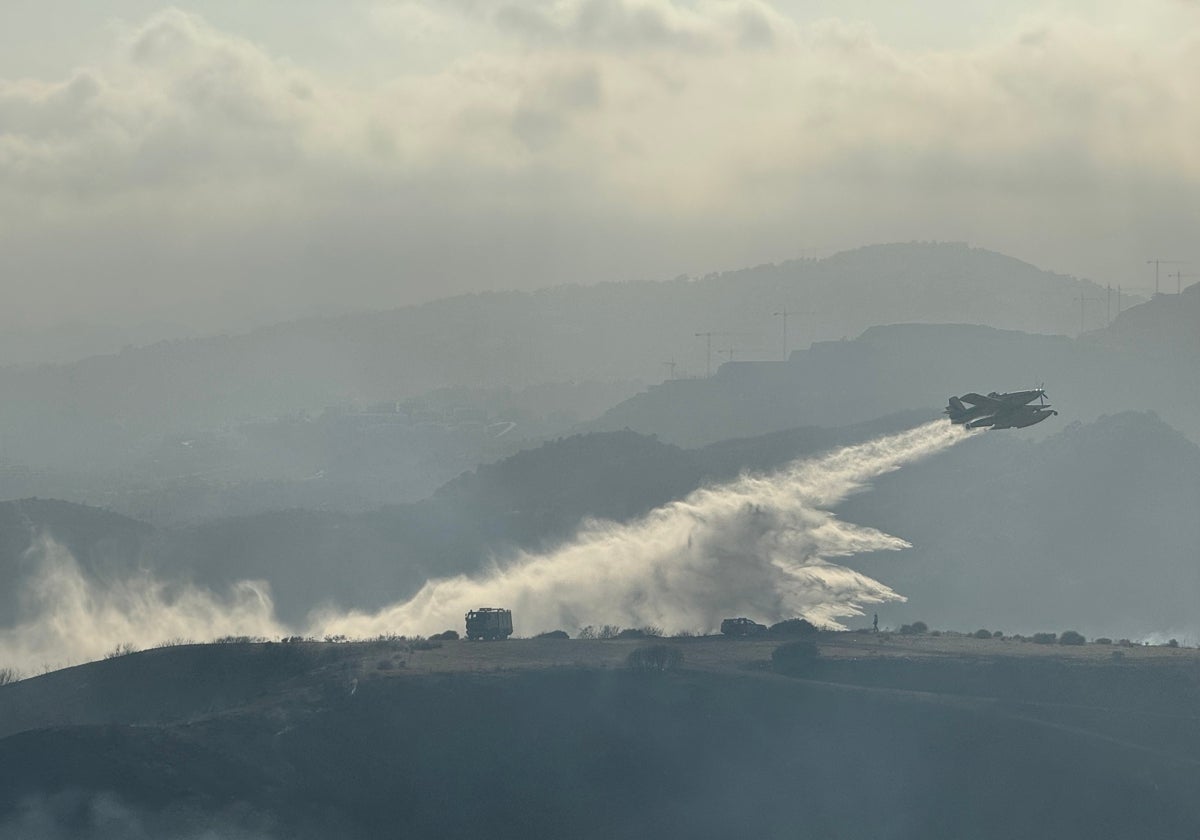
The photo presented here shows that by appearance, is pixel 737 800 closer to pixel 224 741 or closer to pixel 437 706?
pixel 437 706

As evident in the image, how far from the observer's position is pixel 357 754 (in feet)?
629

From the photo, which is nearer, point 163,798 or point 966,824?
point 163,798

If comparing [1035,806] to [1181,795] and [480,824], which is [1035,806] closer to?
[1181,795]

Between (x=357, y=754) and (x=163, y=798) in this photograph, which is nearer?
(x=163, y=798)

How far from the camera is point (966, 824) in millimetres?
190125

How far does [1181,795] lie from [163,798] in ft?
249

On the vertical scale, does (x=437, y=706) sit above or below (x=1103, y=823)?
above

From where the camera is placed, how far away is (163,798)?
178500 mm

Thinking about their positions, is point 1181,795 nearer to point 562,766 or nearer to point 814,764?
point 814,764

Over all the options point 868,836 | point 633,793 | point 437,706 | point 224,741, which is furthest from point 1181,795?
point 224,741

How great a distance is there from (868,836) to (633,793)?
59.6ft

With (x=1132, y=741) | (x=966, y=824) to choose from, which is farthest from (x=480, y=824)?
(x=1132, y=741)

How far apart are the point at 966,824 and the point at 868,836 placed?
297 inches

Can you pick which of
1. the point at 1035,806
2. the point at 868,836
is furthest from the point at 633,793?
the point at 1035,806
